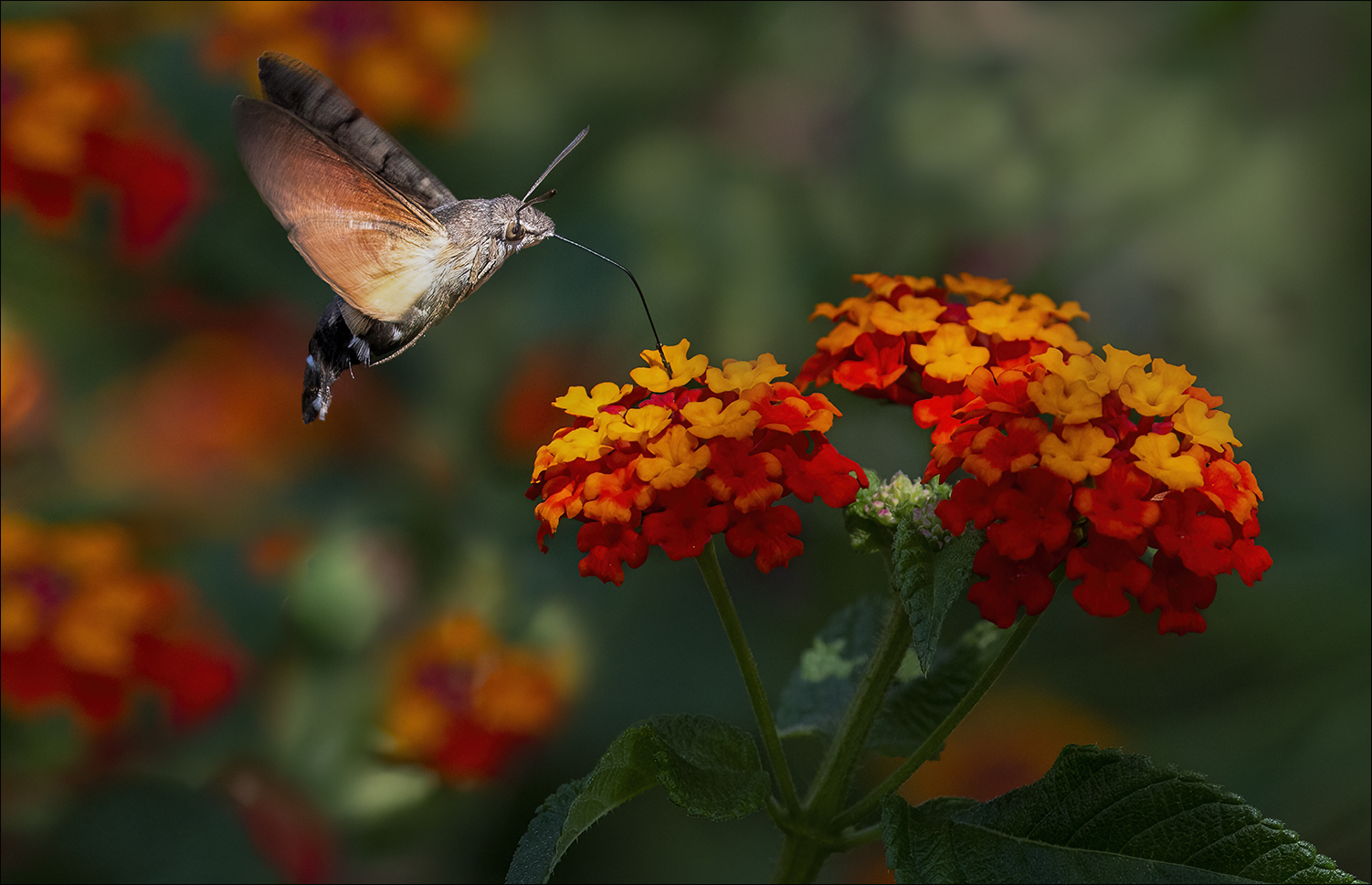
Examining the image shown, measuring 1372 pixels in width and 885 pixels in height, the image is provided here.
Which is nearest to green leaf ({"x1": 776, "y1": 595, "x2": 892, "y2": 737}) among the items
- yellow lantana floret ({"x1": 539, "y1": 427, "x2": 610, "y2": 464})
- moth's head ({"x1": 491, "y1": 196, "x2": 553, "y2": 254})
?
yellow lantana floret ({"x1": 539, "y1": 427, "x2": 610, "y2": 464})

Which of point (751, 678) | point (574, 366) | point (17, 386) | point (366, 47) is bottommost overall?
point (751, 678)

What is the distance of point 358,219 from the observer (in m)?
1.11

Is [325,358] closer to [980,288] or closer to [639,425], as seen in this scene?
[639,425]

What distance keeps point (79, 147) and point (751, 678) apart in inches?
65.6

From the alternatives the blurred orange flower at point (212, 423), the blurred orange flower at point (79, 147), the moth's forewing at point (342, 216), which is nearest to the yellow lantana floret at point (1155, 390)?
the moth's forewing at point (342, 216)

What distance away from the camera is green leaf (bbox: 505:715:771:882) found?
803 millimetres

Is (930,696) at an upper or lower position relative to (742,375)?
lower

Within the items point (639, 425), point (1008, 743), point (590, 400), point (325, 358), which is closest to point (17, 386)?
point (325, 358)

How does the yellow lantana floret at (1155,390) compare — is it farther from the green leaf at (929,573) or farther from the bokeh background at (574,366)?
the bokeh background at (574,366)

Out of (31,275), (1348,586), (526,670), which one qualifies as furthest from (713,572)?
(31,275)

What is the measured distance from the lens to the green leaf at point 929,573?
77 centimetres

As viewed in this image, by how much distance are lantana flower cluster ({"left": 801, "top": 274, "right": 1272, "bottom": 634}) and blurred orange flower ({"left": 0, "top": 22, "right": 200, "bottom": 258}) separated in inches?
66.4

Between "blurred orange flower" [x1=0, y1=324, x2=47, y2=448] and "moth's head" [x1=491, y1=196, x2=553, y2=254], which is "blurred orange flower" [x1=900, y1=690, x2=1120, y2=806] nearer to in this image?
"moth's head" [x1=491, y1=196, x2=553, y2=254]

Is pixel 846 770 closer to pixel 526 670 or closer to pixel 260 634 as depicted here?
pixel 526 670
